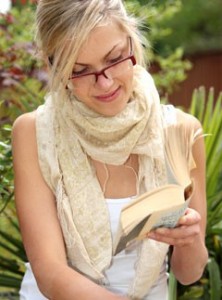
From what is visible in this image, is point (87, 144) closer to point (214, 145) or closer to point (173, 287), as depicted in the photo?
point (173, 287)

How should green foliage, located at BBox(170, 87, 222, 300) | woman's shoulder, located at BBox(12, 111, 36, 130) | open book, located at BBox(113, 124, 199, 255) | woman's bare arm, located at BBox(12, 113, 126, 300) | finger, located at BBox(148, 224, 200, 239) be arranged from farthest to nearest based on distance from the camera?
green foliage, located at BBox(170, 87, 222, 300)
woman's shoulder, located at BBox(12, 111, 36, 130)
woman's bare arm, located at BBox(12, 113, 126, 300)
finger, located at BBox(148, 224, 200, 239)
open book, located at BBox(113, 124, 199, 255)

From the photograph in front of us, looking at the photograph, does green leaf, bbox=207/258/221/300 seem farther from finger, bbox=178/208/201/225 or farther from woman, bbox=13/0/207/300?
finger, bbox=178/208/201/225

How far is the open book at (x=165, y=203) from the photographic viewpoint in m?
2.28

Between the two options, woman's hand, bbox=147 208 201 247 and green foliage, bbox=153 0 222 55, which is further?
green foliage, bbox=153 0 222 55

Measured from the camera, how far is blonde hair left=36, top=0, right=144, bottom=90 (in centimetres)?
279

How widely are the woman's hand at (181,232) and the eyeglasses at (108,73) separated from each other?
528mm

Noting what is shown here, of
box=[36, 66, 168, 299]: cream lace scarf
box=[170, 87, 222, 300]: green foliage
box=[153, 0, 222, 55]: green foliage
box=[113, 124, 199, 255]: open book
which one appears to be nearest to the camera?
box=[113, 124, 199, 255]: open book

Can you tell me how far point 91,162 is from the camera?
3.01 m

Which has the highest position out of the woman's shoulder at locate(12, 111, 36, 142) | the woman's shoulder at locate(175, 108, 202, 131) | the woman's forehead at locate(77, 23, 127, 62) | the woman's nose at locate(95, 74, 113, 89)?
the woman's forehead at locate(77, 23, 127, 62)

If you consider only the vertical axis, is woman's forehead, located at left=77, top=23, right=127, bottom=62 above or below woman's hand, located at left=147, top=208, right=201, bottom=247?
above

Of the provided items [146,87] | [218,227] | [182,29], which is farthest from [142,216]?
[182,29]

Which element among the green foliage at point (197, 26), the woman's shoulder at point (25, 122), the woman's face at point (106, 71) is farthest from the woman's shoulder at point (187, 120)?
the green foliage at point (197, 26)

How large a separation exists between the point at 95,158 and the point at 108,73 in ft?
1.08

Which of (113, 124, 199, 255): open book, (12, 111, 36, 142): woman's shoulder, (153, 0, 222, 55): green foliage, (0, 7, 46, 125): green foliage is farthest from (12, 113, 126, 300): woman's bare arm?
(153, 0, 222, 55): green foliage
